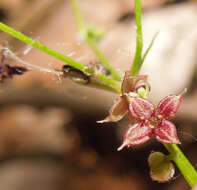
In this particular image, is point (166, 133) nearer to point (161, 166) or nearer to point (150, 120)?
point (150, 120)

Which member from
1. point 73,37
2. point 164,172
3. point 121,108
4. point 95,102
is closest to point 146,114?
point 121,108

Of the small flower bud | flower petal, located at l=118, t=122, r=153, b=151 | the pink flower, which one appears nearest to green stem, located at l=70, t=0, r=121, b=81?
the pink flower

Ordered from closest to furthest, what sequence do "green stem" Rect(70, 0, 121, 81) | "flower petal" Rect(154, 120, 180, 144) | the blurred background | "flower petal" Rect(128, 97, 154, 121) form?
"flower petal" Rect(154, 120, 180, 144) < "flower petal" Rect(128, 97, 154, 121) < "green stem" Rect(70, 0, 121, 81) < the blurred background

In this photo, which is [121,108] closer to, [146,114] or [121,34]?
[146,114]

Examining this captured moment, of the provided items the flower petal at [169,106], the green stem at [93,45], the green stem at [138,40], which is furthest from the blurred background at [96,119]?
the flower petal at [169,106]

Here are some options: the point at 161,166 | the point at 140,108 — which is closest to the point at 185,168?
the point at 161,166

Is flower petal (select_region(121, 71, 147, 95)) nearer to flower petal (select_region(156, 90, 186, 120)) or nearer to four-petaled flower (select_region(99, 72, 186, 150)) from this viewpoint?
four-petaled flower (select_region(99, 72, 186, 150))
